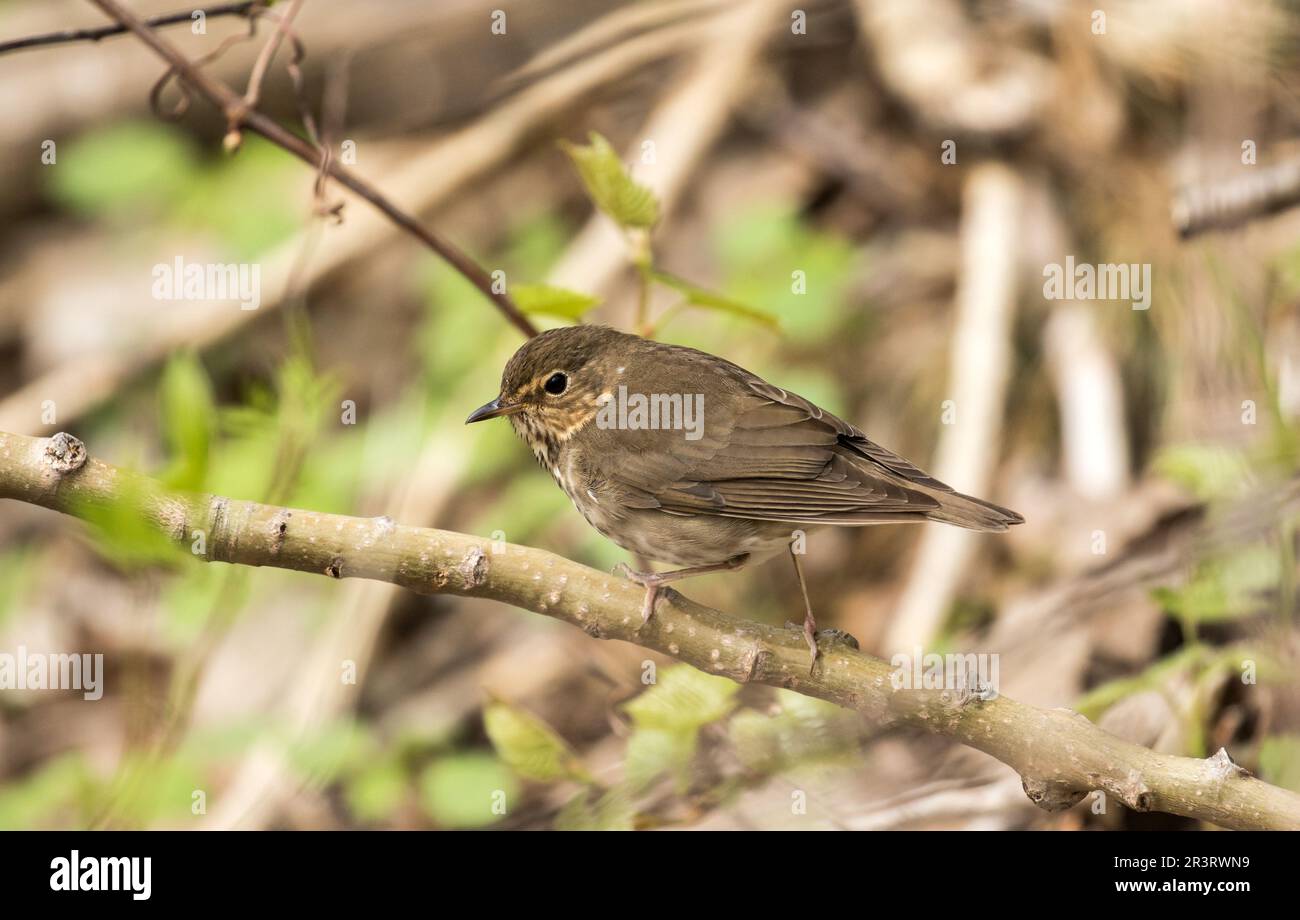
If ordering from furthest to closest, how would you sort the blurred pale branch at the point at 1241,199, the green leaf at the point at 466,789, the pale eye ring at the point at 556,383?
the blurred pale branch at the point at 1241,199, the green leaf at the point at 466,789, the pale eye ring at the point at 556,383

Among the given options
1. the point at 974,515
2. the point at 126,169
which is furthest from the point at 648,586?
the point at 126,169

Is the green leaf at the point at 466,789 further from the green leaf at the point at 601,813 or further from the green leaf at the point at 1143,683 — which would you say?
the green leaf at the point at 1143,683

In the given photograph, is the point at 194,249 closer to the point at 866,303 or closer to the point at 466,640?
the point at 466,640

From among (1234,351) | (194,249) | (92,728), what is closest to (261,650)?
(92,728)

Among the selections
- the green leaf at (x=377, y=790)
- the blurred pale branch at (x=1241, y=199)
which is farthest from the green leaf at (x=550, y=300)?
the blurred pale branch at (x=1241, y=199)


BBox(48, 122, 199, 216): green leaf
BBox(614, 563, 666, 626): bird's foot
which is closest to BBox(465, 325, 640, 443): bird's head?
BBox(614, 563, 666, 626): bird's foot

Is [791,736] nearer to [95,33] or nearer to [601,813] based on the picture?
[601,813]

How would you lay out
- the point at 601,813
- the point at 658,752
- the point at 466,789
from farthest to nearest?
the point at 466,789
the point at 601,813
the point at 658,752
